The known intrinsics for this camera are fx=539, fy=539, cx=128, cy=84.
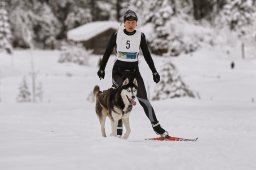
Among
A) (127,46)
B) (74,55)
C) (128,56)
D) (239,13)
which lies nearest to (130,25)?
(127,46)

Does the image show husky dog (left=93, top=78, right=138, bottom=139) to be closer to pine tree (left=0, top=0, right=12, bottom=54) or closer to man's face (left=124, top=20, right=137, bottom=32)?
man's face (left=124, top=20, right=137, bottom=32)

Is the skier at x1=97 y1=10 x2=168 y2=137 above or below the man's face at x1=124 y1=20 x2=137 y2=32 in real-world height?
below

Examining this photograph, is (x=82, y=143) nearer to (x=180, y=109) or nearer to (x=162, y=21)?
(x=180, y=109)

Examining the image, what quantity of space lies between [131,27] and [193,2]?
1846 inches

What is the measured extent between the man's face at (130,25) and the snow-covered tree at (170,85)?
11.5 metres

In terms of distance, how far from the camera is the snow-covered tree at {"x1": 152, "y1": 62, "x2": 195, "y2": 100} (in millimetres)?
19141

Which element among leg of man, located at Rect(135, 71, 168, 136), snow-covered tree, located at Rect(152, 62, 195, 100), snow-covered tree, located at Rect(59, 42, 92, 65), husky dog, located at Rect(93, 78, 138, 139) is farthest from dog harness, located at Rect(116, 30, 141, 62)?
snow-covered tree, located at Rect(59, 42, 92, 65)

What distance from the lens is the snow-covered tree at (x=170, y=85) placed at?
19.1m

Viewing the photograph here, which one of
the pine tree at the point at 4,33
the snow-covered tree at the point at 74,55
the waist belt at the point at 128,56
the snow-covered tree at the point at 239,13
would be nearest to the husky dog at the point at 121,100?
the waist belt at the point at 128,56

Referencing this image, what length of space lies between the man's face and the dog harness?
0.09 meters

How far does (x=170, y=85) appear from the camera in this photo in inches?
767

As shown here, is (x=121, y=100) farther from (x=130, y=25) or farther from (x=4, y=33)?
(x=4, y=33)

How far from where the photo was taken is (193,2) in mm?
53438

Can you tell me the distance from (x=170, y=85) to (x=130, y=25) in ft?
39.5
